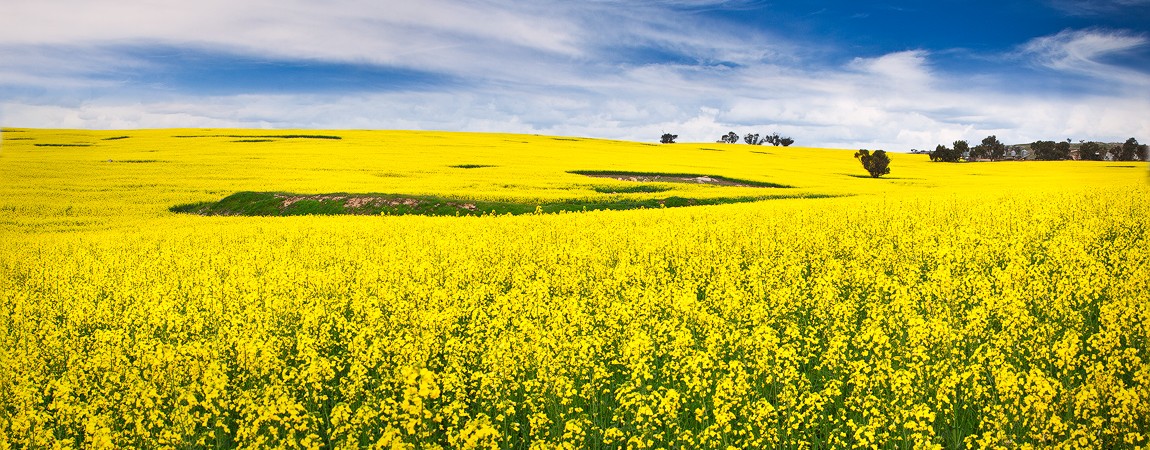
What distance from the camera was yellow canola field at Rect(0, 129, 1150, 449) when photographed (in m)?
6.20

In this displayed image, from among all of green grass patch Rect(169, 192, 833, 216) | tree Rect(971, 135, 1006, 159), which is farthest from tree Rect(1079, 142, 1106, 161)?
green grass patch Rect(169, 192, 833, 216)

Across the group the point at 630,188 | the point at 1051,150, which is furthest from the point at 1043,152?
the point at 630,188

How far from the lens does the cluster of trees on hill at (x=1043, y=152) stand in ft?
302

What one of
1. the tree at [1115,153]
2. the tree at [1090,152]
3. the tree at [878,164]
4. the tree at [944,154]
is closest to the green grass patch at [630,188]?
the tree at [878,164]

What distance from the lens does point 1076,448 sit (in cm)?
503

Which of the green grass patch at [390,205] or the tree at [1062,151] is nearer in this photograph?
the green grass patch at [390,205]

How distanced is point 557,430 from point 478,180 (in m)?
35.3

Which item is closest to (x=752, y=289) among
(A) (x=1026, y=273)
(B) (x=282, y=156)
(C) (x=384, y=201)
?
(A) (x=1026, y=273)

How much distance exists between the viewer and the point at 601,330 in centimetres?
905

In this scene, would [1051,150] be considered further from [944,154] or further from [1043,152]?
[944,154]

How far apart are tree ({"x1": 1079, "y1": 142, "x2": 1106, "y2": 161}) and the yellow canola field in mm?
92680

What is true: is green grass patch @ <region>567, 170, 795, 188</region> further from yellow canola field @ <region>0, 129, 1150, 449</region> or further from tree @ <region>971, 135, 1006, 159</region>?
tree @ <region>971, 135, 1006, 159</region>

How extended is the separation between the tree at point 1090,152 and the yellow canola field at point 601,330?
304 ft

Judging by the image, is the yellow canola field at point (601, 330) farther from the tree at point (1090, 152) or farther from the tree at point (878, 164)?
the tree at point (1090, 152)
